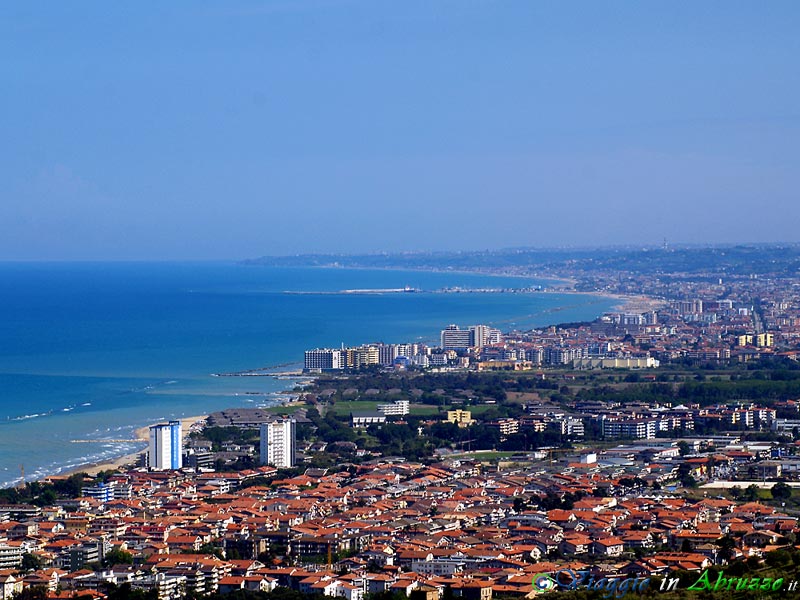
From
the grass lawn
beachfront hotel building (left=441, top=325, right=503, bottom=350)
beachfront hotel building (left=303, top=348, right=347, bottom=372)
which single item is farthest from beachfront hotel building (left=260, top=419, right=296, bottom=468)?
beachfront hotel building (left=441, top=325, right=503, bottom=350)

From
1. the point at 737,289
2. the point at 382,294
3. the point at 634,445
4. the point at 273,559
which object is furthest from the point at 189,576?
the point at 382,294

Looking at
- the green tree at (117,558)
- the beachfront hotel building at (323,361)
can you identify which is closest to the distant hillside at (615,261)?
the beachfront hotel building at (323,361)

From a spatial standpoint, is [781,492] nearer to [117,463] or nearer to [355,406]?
[117,463]

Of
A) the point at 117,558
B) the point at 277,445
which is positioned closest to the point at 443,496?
the point at 277,445

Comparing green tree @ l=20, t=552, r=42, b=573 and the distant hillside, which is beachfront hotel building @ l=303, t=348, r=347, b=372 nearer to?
green tree @ l=20, t=552, r=42, b=573

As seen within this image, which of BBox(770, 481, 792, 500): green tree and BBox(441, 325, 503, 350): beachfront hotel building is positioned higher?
BBox(441, 325, 503, 350): beachfront hotel building

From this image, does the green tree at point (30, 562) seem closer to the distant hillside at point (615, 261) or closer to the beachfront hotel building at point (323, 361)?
the beachfront hotel building at point (323, 361)
